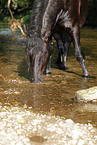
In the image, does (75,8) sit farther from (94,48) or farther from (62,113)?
(94,48)

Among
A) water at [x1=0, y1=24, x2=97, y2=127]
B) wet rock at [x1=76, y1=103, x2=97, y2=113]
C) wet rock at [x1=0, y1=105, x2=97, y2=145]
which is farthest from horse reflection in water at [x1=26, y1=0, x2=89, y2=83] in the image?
wet rock at [x1=0, y1=105, x2=97, y2=145]

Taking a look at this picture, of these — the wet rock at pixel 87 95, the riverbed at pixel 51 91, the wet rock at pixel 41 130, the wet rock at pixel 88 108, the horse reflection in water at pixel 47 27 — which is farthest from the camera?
the horse reflection in water at pixel 47 27

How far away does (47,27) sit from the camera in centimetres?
723

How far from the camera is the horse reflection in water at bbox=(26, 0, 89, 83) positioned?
684 cm

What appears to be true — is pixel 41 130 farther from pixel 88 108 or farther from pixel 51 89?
pixel 51 89

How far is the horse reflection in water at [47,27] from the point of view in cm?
684

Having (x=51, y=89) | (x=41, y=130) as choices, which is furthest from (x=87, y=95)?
(x=41, y=130)

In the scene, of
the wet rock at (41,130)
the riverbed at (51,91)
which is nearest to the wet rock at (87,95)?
the riverbed at (51,91)

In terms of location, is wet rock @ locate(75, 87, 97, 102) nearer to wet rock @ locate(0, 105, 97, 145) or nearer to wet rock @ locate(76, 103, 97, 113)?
wet rock @ locate(76, 103, 97, 113)

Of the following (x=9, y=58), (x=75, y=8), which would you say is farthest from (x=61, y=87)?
(x=9, y=58)

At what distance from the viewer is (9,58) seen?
1066 centimetres

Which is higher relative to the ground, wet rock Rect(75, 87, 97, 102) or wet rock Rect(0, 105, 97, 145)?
wet rock Rect(0, 105, 97, 145)

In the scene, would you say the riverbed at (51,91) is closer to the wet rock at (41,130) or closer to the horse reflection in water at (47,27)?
the wet rock at (41,130)

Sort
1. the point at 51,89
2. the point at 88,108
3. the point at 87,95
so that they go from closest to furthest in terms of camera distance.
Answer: the point at 88,108 < the point at 87,95 < the point at 51,89
